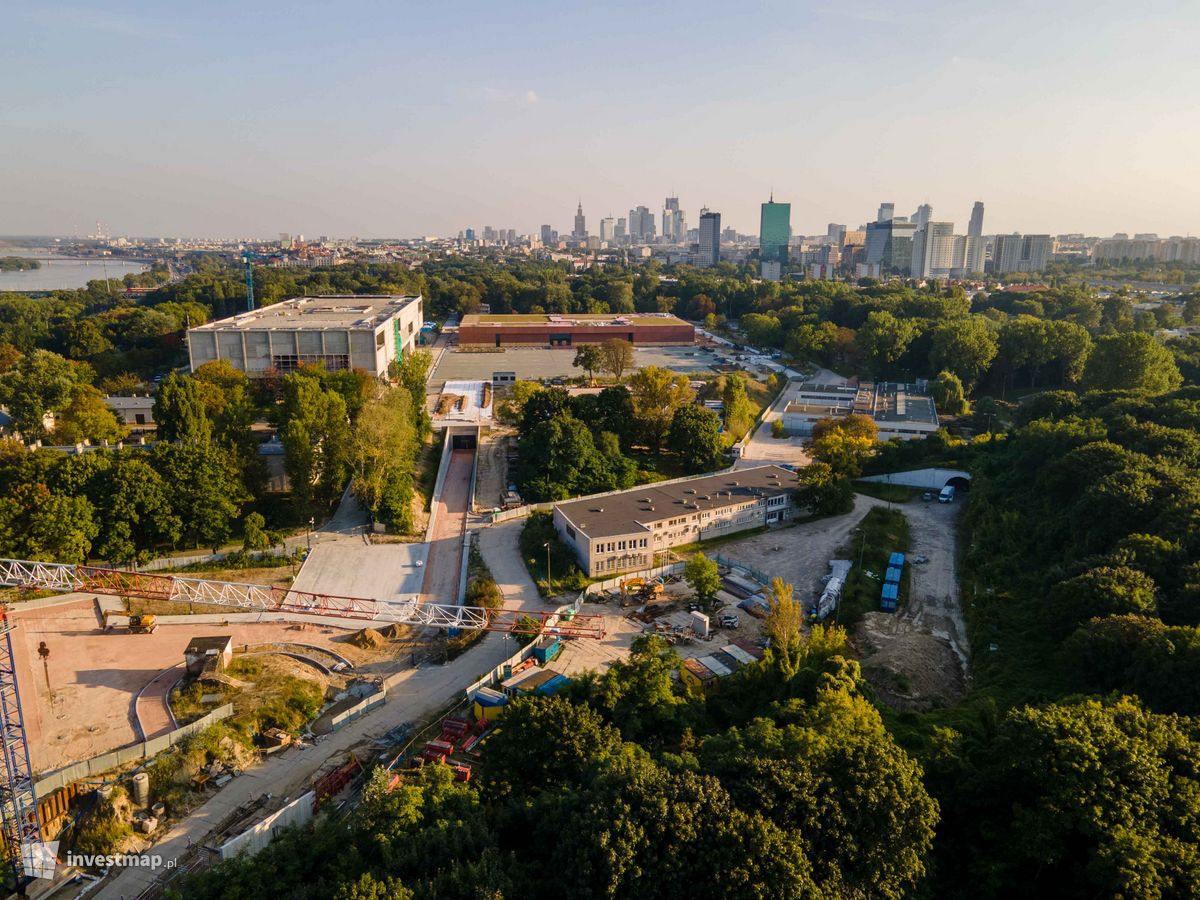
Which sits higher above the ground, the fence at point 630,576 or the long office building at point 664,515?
the long office building at point 664,515

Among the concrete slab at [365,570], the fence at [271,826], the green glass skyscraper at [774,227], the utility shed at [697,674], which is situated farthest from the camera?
the green glass skyscraper at [774,227]

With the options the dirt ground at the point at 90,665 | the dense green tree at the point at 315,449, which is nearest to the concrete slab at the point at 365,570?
the dirt ground at the point at 90,665

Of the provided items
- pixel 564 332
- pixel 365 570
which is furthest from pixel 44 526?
pixel 564 332

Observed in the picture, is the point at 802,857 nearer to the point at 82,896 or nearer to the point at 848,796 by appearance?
the point at 848,796

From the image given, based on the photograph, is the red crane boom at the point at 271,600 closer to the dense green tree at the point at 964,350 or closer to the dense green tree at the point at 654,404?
the dense green tree at the point at 654,404

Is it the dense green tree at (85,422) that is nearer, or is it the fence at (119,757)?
the fence at (119,757)
